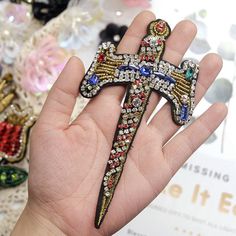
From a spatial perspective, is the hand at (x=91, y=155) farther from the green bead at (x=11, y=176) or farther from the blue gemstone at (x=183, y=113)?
the green bead at (x=11, y=176)

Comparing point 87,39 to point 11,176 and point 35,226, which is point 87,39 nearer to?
point 11,176

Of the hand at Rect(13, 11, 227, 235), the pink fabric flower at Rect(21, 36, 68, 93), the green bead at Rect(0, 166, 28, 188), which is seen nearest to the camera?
the hand at Rect(13, 11, 227, 235)

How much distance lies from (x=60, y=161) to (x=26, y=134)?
29 cm

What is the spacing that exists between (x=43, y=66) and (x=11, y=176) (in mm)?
264

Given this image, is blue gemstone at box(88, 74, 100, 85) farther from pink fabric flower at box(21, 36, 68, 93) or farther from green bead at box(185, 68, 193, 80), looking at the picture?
pink fabric flower at box(21, 36, 68, 93)

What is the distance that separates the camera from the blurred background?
3.20ft

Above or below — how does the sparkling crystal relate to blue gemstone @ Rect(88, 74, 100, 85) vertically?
below

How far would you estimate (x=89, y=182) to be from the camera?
721 millimetres

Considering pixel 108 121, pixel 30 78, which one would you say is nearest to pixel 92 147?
pixel 108 121

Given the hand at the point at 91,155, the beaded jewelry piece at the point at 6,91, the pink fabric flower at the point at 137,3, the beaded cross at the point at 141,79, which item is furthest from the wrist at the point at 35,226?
the pink fabric flower at the point at 137,3

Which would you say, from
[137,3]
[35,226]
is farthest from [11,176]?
[137,3]

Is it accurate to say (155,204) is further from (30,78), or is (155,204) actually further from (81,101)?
(30,78)

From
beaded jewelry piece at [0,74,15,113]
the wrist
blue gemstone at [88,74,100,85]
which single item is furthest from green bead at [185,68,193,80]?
beaded jewelry piece at [0,74,15,113]

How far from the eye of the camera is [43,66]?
1.04 metres
